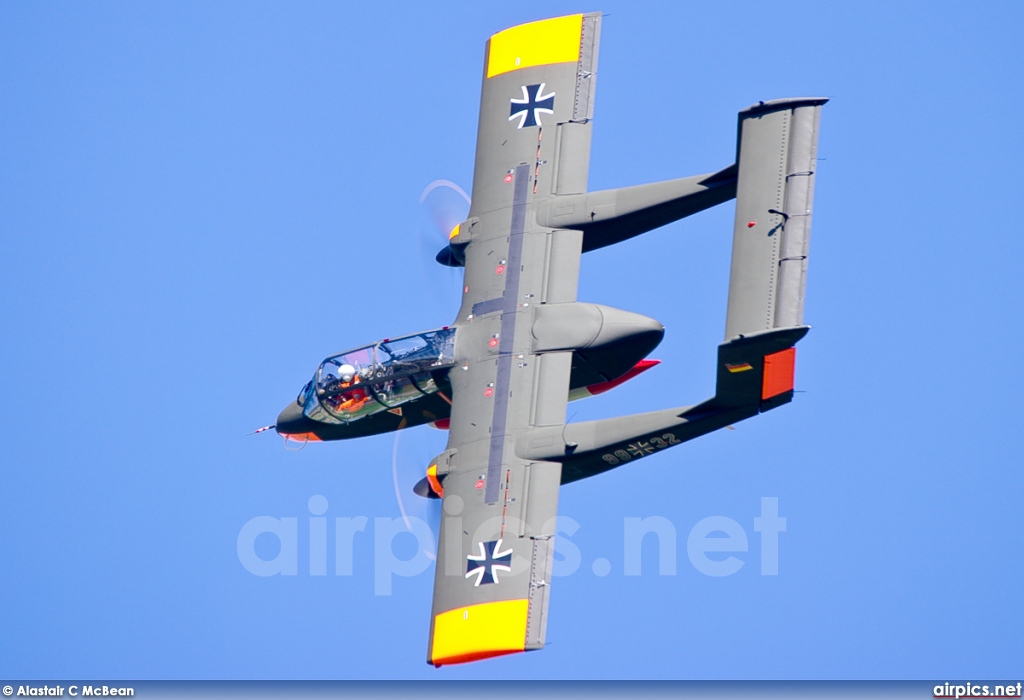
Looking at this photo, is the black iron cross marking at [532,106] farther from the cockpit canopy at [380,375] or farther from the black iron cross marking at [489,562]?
the black iron cross marking at [489,562]

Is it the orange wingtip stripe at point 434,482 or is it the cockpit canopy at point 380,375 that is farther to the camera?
the cockpit canopy at point 380,375

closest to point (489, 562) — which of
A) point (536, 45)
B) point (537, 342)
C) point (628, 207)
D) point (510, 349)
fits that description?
point (510, 349)

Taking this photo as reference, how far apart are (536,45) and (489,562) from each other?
14.9 m

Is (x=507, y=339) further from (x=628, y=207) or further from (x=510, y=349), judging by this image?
(x=628, y=207)

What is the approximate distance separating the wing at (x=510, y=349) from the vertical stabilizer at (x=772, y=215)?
17.7 ft

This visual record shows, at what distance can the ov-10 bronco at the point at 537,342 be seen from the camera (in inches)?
1793

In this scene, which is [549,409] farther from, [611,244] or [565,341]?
[611,244]

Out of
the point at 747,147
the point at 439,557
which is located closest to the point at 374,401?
the point at 439,557

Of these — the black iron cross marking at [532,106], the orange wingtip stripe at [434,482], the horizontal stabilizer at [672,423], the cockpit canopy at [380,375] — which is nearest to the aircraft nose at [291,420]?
the cockpit canopy at [380,375]

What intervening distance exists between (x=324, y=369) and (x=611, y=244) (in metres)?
7.92

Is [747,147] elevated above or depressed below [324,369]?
above

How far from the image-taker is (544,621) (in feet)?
149

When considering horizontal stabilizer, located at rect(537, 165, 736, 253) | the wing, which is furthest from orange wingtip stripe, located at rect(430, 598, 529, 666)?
horizontal stabilizer, located at rect(537, 165, 736, 253)

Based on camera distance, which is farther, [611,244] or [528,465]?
[611,244]
